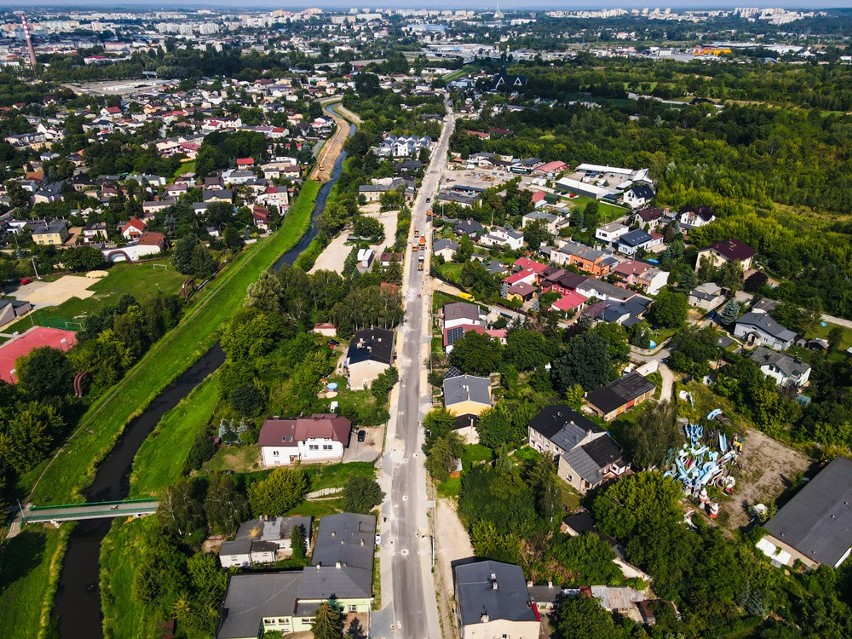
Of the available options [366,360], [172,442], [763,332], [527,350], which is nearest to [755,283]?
[763,332]

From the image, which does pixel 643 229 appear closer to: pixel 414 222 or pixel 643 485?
pixel 414 222

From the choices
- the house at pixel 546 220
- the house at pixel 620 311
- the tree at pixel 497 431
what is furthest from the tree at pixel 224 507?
the house at pixel 546 220

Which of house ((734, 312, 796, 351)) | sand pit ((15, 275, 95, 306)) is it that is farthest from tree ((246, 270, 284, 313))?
house ((734, 312, 796, 351))

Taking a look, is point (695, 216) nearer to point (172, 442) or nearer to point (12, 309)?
point (172, 442)

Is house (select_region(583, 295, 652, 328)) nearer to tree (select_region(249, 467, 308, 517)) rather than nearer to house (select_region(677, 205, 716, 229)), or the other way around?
house (select_region(677, 205, 716, 229))

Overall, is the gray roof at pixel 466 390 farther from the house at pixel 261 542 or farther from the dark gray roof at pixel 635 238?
the dark gray roof at pixel 635 238
